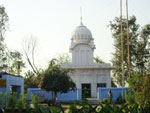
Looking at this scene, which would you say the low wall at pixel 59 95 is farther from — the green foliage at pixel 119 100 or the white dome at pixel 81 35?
the white dome at pixel 81 35

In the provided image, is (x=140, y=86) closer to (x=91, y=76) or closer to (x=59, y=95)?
(x=59, y=95)

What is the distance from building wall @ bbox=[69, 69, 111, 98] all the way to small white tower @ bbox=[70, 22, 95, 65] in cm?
155

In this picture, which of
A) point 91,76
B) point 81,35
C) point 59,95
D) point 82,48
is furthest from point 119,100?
point 81,35

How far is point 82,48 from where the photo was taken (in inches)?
1487

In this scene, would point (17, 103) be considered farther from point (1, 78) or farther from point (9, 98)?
point (1, 78)

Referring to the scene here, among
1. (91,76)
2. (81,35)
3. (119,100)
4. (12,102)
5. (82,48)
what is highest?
(81,35)

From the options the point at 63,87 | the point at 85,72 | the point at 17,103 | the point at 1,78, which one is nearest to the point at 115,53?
the point at 85,72

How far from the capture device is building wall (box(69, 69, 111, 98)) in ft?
118

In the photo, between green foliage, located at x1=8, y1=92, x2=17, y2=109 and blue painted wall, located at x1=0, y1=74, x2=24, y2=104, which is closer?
green foliage, located at x1=8, y1=92, x2=17, y2=109

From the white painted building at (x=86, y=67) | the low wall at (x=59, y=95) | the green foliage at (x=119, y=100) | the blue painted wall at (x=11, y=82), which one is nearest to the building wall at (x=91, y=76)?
the white painted building at (x=86, y=67)

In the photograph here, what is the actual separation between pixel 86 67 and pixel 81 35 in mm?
4956

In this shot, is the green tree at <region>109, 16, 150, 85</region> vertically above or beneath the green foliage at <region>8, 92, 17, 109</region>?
above

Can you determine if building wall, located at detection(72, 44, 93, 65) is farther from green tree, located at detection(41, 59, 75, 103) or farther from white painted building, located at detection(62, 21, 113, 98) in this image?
green tree, located at detection(41, 59, 75, 103)

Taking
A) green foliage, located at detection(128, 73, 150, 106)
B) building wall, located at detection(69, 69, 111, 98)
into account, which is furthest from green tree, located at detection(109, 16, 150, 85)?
green foliage, located at detection(128, 73, 150, 106)
